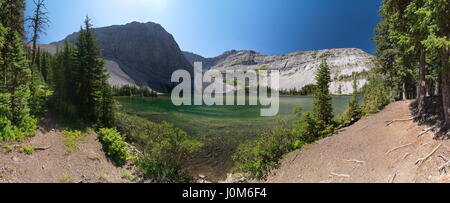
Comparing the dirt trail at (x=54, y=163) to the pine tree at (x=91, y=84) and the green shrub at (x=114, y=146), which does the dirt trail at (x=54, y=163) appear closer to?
the green shrub at (x=114, y=146)

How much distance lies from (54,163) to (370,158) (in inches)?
626

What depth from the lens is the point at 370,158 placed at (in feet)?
30.9

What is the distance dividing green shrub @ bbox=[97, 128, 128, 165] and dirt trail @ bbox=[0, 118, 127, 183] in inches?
15.5

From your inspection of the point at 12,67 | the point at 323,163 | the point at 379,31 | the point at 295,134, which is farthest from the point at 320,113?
the point at 12,67

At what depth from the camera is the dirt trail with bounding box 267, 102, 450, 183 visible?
734 cm

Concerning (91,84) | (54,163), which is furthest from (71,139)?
(91,84)

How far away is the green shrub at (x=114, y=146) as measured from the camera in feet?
40.4

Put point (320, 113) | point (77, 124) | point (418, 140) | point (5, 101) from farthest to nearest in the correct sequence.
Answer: point (320, 113) → point (77, 124) → point (5, 101) → point (418, 140)

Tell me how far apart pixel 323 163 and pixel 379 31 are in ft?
79.3

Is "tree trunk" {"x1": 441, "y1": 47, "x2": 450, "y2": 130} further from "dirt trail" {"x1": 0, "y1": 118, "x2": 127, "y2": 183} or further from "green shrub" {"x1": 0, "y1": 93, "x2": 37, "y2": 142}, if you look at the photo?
"green shrub" {"x1": 0, "y1": 93, "x2": 37, "y2": 142}

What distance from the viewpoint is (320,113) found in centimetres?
1498

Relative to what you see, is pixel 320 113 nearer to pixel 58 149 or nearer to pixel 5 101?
pixel 58 149

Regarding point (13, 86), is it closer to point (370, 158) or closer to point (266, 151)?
point (266, 151)

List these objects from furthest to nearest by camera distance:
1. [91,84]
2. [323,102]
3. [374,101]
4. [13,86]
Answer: [374,101] → [91,84] → [323,102] → [13,86]
